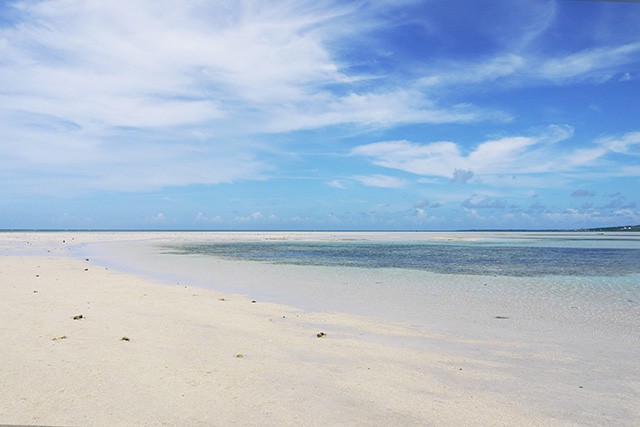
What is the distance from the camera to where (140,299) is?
1197cm

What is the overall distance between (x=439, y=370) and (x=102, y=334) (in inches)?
211

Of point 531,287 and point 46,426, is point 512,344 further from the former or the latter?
point 531,287

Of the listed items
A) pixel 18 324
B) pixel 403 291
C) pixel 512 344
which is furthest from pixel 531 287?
pixel 18 324

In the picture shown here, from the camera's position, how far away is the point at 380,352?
7.35 metres

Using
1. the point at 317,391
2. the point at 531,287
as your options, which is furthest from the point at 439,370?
the point at 531,287

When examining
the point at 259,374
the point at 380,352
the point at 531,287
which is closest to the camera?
the point at 259,374

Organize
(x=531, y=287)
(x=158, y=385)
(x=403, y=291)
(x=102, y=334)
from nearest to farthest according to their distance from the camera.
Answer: (x=158, y=385) < (x=102, y=334) < (x=403, y=291) < (x=531, y=287)

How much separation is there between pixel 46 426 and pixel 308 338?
450 centimetres

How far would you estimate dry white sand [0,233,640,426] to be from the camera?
4777 millimetres

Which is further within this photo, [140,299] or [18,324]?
[140,299]

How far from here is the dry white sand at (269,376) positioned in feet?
15.7

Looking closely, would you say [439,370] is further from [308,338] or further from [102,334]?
[102,334]

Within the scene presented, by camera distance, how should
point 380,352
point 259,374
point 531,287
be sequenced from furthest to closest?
point 531,287
point 380,352
point 259,374

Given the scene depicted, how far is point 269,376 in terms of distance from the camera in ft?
19.6
